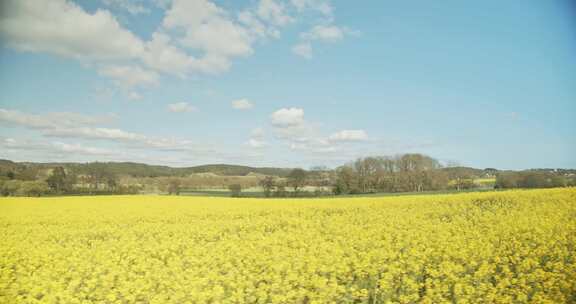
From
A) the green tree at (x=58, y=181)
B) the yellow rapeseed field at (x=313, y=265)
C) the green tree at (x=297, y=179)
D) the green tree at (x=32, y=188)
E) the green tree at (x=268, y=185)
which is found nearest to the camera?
the yellow rapeseed field at (x=313, y=265)

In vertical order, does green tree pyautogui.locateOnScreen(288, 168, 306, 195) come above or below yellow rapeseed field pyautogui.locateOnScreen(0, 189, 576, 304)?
above

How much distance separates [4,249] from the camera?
11.2 meters

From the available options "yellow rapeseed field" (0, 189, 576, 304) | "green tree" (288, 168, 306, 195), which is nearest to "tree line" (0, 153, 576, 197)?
"green tree" (288, 168, 306, 195)

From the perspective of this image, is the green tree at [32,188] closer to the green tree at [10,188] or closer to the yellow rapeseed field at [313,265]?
the green tree at [10,188]

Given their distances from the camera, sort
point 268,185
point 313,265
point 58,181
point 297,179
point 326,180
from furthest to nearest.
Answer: point 326,180, point 297,179, point 268,185, point 58,181, point 313,265

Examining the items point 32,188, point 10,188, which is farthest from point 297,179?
point 10,188

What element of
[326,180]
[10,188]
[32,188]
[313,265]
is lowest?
[32,188]

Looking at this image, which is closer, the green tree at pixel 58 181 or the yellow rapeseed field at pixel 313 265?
the yellow rapeseed field at pixel 313 265

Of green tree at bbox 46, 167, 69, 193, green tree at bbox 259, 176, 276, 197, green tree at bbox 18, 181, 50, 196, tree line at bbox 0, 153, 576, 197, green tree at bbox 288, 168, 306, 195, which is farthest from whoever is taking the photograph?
green tree at bbox 288, 168, 306, 195

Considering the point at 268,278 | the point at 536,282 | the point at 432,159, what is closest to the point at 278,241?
the point at 268,278

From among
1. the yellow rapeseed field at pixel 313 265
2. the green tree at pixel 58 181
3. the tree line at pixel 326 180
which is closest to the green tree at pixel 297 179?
the tree line at pixel 326 180

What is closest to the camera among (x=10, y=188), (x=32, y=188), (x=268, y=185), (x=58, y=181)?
(x=10, y=188)

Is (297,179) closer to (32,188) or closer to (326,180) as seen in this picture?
(326,180)

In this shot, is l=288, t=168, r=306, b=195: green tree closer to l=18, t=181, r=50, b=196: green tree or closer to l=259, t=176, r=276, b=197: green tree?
l=259, t=176, r=276, b=197: green tree
